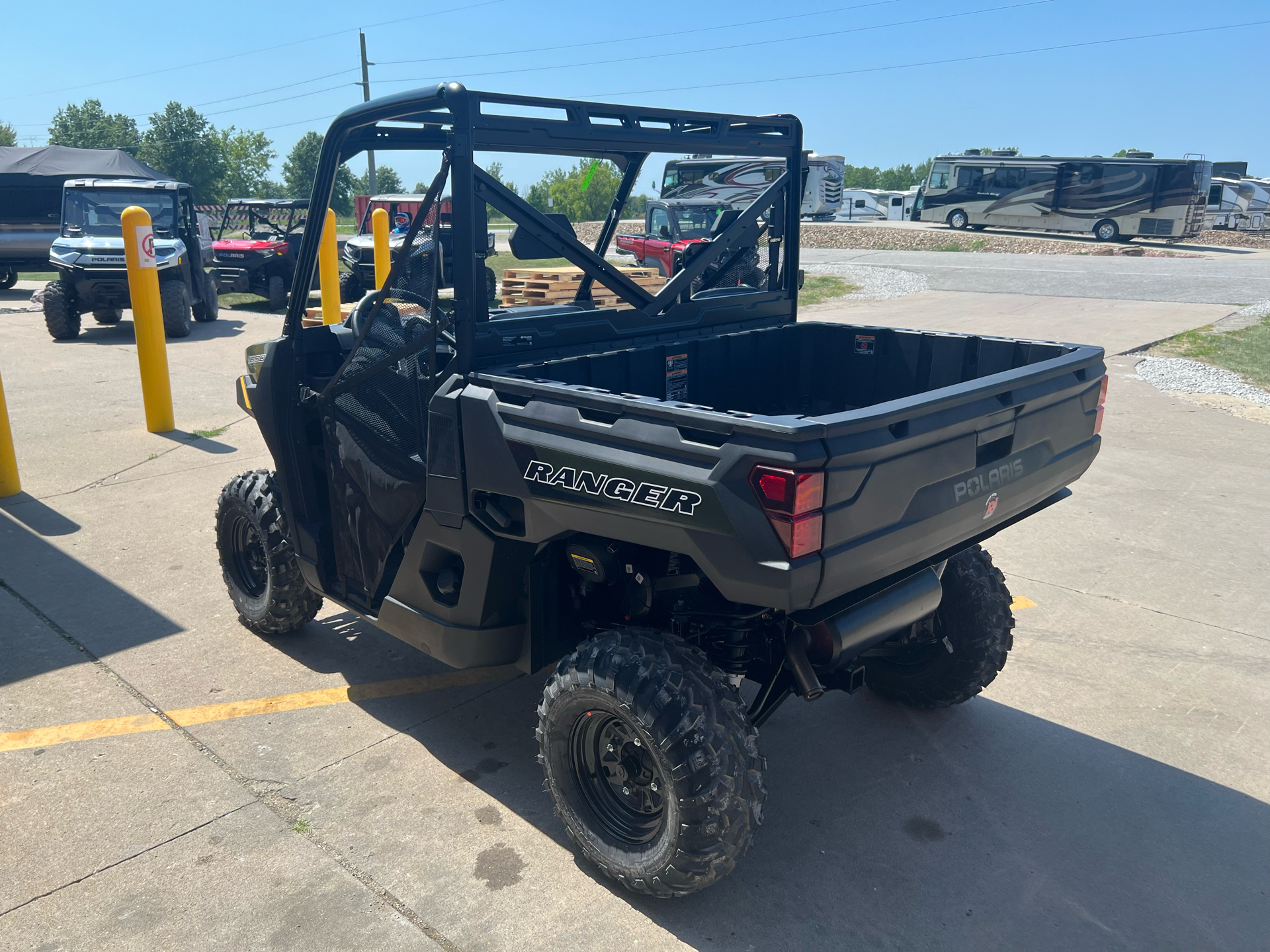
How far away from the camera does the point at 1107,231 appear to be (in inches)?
1262

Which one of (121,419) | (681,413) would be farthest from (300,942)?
(121,419)

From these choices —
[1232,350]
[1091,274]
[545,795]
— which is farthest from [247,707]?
[1091,274]

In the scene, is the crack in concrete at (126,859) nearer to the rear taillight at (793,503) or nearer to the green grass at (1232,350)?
the rear taillight at (793,503)

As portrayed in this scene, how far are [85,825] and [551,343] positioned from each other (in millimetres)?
2177

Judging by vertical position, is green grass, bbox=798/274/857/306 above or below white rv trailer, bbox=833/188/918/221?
below

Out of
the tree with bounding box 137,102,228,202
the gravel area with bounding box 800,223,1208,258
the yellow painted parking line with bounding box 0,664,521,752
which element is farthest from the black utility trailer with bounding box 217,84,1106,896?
the tree with bounding box 137,102,228,202

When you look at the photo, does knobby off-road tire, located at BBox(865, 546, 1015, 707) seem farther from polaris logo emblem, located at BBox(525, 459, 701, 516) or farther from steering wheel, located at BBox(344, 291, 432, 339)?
steering wheel, located at BBox(344, 291, 432, 339)

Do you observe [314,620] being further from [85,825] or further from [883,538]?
[883,538]

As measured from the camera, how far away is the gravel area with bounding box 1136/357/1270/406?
10.1 meters

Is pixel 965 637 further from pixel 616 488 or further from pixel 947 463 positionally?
pixel 616 488

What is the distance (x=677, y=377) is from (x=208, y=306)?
533 inches

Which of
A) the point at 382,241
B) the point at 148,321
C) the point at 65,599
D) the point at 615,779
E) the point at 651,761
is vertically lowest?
the point at 65,599

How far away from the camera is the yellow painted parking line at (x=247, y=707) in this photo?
3.71 metres

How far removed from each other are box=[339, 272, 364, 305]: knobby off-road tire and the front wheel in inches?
987
